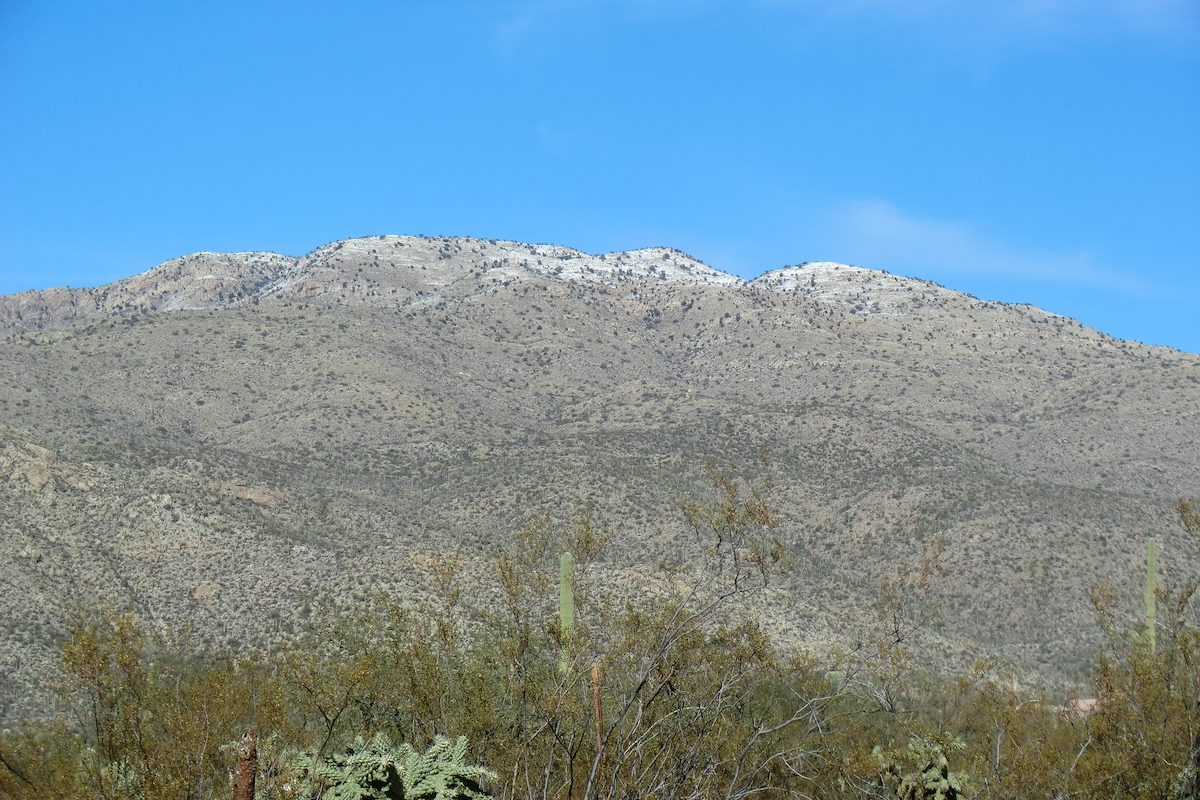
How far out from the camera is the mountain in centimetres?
3962

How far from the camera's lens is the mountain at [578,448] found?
39.6 metres

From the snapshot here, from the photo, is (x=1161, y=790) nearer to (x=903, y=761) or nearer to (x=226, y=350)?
(x=903, y=761)

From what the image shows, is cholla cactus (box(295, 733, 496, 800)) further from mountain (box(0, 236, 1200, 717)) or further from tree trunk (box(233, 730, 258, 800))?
mountain (box(0, 236, 1200, 717))

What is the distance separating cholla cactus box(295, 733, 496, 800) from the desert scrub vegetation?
1 cm

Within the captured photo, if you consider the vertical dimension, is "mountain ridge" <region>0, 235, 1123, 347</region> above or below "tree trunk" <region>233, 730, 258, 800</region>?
above

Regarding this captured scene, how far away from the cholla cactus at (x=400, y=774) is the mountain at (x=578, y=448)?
2420cm

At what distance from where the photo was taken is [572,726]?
12.5 m

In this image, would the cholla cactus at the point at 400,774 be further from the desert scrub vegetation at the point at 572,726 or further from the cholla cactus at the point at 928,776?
the cholla cactus at the point at 928,776

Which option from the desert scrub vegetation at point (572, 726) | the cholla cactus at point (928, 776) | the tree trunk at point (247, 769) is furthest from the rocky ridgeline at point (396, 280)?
the tree trunk at point (247, 769)

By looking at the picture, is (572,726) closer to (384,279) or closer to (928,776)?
(928,776)

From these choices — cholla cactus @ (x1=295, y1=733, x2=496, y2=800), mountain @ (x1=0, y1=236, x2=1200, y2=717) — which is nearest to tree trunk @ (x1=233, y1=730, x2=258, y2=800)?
cholla cactus @ (x1=295, y1=733, x2=496, y2=800)

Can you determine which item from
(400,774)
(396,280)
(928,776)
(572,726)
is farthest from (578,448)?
(396,280)

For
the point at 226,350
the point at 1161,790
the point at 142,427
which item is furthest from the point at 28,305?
the point at 1161,790

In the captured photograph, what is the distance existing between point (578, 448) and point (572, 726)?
143 feet
